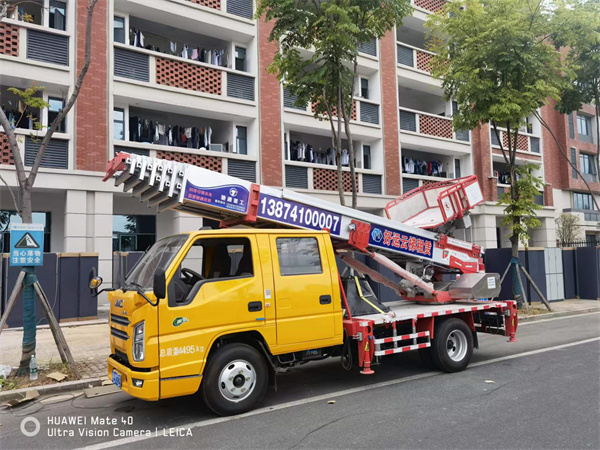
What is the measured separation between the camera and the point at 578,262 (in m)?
17.5

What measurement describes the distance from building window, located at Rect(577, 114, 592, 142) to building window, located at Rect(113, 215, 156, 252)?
97.7 ft

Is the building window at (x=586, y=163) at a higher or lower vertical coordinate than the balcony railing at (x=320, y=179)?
higher

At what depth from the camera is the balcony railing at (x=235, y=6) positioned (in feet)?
51.2

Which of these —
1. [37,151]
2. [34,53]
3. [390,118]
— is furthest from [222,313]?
[390,118]

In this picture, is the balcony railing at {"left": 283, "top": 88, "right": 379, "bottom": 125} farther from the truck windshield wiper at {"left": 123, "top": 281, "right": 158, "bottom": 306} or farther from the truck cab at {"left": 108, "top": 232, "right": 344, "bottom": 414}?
the truck windshield wiper at {"left": 123, "top": 281, "right": 158, "bottom": 306}

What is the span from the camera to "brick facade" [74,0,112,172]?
13.2m

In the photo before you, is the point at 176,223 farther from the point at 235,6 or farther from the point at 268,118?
the point at 235,6

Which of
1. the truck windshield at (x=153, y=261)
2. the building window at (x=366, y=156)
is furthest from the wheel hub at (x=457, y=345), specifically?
the building window at (x=366, y=156)

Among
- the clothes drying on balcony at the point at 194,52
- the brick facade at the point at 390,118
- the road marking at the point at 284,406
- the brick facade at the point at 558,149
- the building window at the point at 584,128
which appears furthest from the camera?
the building window at the point at 584,128

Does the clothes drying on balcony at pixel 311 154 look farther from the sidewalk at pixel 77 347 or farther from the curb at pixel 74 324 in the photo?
the sidewalk at pixel 77 347

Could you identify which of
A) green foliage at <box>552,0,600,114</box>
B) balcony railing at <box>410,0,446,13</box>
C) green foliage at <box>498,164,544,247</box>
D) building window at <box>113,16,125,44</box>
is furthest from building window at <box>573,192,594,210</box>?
building window at <box>113,16,125,44</box>

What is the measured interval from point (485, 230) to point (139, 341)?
1988 cm

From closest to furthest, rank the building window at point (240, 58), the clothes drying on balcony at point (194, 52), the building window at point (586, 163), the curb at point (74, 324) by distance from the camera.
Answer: the curb at point (74, 324), the clothes drying on balcony at point (194, 52), the building window at point (240, 58), the building window at point (586, 163)

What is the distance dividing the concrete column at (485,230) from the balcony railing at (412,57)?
740cm
